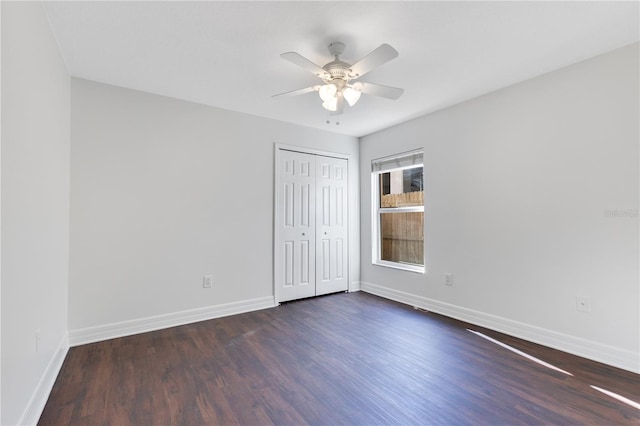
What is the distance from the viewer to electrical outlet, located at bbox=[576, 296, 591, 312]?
244 cm

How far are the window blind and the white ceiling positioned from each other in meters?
1.02

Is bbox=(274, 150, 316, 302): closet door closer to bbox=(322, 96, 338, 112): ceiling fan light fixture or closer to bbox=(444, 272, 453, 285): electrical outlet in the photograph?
bbox=(322, 96, 338, 112): ceiling fan light fixture

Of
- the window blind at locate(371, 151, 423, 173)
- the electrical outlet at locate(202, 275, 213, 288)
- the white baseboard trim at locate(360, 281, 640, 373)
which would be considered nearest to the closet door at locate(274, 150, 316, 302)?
the electrical outlet at locate(202, 275, 213, 288)

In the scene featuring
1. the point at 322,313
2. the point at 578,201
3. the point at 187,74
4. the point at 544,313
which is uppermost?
the point at 187,74

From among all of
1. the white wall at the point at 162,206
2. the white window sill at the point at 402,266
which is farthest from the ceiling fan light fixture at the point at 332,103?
the white window sill at the point at 402,266

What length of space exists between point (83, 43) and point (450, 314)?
4.18 metres

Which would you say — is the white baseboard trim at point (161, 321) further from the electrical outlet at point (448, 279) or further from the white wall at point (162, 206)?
the electrical outlet at point (448, 279)

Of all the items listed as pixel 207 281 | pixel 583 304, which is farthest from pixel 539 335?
pixel 207 281

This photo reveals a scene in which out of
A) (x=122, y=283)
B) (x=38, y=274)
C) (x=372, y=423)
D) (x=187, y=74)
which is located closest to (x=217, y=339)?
(x=122, y=283)

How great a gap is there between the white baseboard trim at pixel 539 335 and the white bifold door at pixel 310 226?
1.13m

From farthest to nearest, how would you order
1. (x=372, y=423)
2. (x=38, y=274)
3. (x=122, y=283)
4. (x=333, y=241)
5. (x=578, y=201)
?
1. (x=333, y=241)
2. (x=122, y=283)
3. (x=578, y=201)
4. (x=38, y=274)
5. (x=372, y=423)

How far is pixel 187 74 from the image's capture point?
2.69 m

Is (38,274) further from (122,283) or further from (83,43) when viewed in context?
(83,43)

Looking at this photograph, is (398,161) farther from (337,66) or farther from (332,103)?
(337,66)
